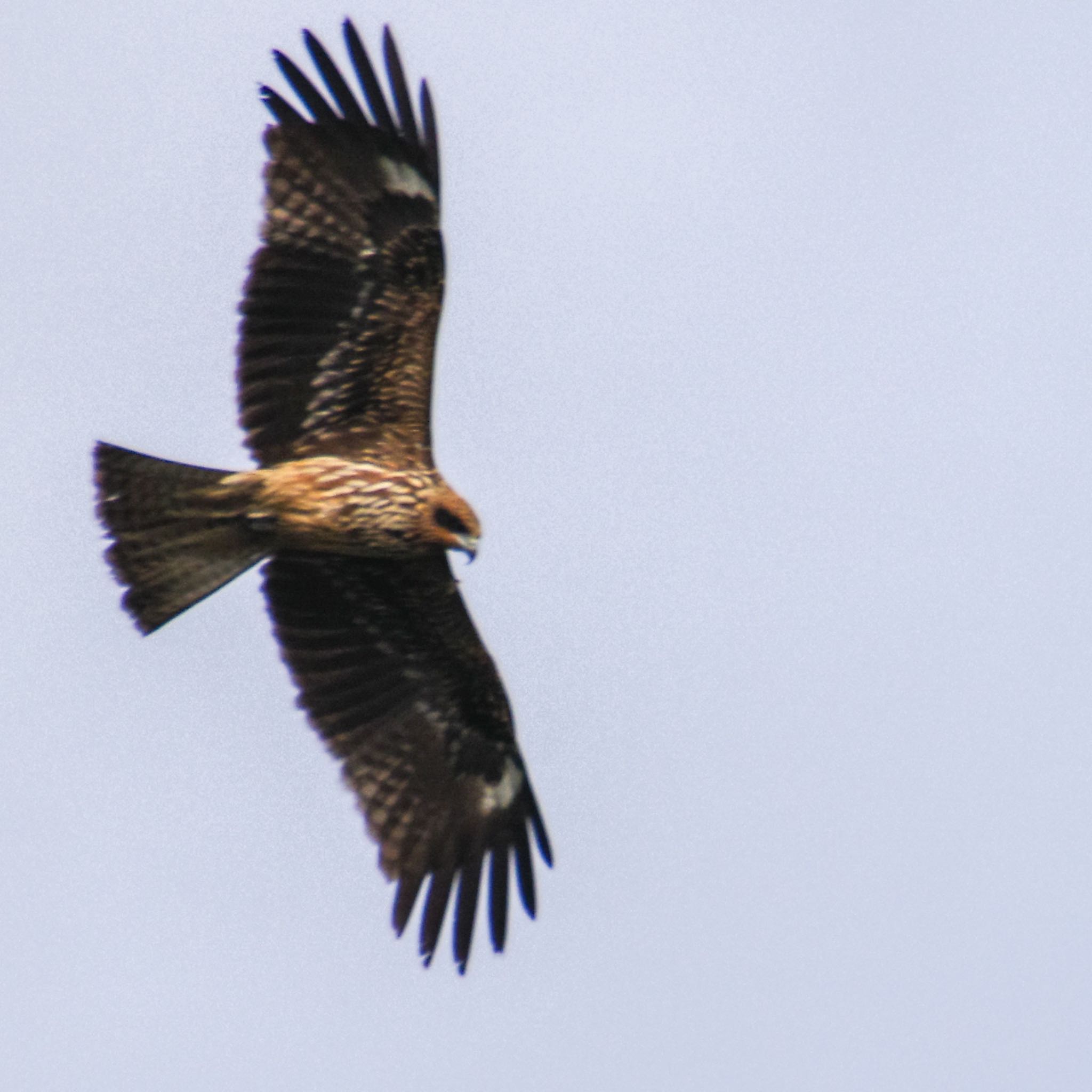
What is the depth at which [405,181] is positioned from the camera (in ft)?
42.1

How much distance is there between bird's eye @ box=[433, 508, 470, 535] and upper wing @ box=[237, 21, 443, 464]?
0.46m

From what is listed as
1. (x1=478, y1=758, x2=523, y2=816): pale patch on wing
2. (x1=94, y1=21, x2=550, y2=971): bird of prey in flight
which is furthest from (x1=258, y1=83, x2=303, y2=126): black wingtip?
(x1=478, y1=758, x2=523, y2=816): pale patch on wing

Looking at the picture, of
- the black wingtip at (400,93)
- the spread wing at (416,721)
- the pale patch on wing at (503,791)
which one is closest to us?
the black wingtip at (400,93)

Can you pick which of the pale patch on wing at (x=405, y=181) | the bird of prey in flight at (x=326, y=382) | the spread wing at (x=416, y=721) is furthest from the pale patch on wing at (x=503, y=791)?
the pale patch on wing at (x=405, y=181)

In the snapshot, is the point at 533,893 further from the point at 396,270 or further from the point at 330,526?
the point at 396,270

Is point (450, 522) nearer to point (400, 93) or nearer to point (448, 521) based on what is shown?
point (448, 521)

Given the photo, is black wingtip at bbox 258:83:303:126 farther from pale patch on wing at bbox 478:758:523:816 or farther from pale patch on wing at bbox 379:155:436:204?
pale patch on wing at bbox 478:758:523:816

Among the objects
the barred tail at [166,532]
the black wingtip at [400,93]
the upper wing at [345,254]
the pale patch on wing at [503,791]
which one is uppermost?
the black wingtip at [400,93]

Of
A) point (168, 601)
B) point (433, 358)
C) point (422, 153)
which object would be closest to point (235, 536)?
point (168, 601)

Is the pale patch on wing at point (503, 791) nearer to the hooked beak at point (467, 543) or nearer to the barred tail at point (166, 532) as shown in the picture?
the hooked beak at point (467, 543)

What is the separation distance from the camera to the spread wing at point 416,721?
13.6m

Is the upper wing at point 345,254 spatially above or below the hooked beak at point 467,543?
above

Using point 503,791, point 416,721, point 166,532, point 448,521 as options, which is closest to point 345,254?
point 448,521

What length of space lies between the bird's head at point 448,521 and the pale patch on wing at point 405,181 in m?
1.51
